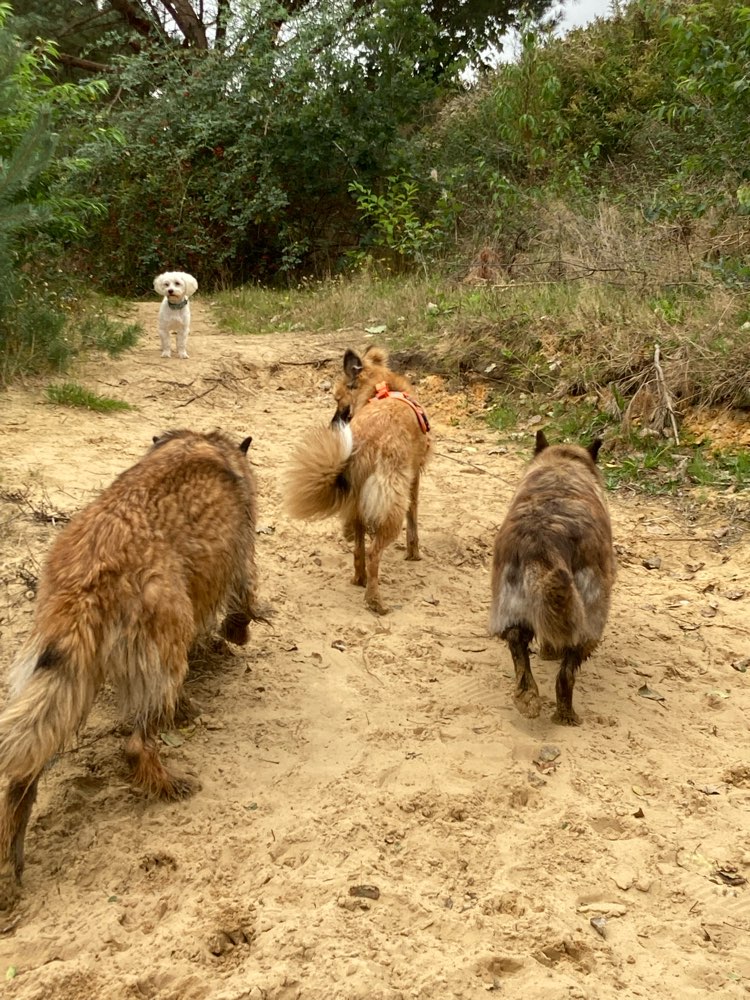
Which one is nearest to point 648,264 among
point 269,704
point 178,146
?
point 269,704

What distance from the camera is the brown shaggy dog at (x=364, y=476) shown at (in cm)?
557

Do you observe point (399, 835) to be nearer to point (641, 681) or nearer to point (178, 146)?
point (641, 681)

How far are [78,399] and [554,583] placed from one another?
5.50m

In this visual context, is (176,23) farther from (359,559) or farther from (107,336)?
(359,559)

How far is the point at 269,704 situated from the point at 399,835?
117 centimetres

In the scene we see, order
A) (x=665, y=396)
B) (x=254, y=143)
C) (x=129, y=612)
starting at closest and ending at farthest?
(x=129, y=612) < (x=665, y=396) < (x=254, y=143)

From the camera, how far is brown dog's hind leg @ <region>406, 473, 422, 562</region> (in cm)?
635

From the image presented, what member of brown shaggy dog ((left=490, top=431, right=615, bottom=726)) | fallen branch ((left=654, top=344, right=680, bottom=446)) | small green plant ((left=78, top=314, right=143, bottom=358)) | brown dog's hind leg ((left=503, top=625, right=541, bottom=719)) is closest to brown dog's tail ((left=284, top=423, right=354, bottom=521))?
brown shaggy dog ((left=490, top=431, right=615, bottom=726))

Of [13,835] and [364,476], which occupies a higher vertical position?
[364,476]

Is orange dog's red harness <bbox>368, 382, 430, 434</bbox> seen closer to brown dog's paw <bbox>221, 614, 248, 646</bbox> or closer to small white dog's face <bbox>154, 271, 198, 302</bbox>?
brown dog's paw <bbox>221, 614, 248, 646</bbox>

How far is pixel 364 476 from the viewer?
5.67m

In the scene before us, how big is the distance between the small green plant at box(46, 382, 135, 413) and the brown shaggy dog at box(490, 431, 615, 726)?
4.87 meters

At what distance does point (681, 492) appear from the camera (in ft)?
23.5

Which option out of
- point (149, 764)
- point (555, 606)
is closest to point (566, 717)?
point (555, 606)
